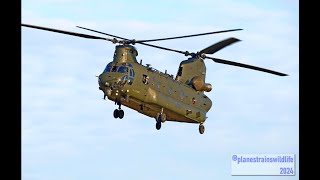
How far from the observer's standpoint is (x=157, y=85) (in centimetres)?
3272

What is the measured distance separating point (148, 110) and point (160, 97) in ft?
3.14

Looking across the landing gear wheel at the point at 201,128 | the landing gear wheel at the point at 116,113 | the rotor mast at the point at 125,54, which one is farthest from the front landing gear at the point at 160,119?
the landing gear wheel at the point at 201,128

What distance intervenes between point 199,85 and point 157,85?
159 inches

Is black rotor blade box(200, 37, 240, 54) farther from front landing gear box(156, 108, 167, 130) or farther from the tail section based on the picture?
front landing gear box(156, 108, 167, 130)

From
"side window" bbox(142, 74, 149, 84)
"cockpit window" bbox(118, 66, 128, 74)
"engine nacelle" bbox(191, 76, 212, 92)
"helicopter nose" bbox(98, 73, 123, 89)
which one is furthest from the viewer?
"engine nacelle" bbox(191, 76, 212, 92)

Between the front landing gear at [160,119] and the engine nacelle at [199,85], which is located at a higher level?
the engine nacelle at [199,85]

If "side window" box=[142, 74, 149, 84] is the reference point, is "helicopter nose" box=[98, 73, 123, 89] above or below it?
below

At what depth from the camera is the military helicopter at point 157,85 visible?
3089cm

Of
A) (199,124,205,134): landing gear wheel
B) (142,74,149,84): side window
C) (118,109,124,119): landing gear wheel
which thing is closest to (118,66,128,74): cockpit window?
(142,74,149,84): side window

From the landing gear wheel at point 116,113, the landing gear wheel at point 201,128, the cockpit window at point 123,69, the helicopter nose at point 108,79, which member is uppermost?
the cockpit window at point 123,69

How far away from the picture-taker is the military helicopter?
30891 millimetres

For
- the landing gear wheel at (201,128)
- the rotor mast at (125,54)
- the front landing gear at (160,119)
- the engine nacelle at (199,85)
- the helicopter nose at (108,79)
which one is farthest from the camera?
the engine nacelle at (199,85)

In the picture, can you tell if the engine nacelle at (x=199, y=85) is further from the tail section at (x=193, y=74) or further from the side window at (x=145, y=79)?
the side window at (x=145, y=79)

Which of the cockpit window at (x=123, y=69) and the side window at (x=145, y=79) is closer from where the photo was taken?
the cockpit window at (x=123, y=69)
